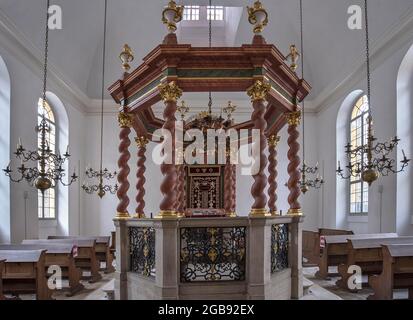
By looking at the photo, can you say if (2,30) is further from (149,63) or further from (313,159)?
(313,159)

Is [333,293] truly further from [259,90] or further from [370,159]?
[259,90]

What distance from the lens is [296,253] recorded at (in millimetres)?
6184

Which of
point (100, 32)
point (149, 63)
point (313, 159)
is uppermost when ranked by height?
point (100, 32)

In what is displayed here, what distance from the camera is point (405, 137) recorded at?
367 inches

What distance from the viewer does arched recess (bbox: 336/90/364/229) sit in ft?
43.5

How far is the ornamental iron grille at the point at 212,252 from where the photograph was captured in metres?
5.37

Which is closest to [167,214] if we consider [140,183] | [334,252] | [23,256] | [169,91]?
[169,91]

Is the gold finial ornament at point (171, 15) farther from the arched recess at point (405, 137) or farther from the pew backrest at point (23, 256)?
the arched recess at point (405, 137)

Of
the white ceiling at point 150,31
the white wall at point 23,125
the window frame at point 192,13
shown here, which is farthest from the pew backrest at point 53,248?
the window frame at point 192,13

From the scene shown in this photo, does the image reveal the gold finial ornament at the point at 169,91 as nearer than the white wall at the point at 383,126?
Yes

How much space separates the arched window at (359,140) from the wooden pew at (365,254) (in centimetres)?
451

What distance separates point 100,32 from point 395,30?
32.2 feet

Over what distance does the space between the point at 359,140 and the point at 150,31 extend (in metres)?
8.39

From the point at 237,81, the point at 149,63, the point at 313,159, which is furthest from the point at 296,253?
the point at 313,159
